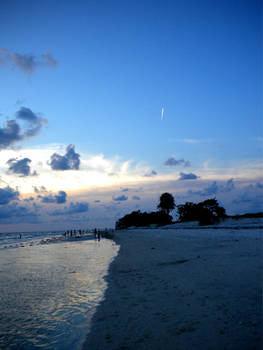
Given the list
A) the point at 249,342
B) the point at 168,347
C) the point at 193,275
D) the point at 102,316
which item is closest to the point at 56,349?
the point at 102,316

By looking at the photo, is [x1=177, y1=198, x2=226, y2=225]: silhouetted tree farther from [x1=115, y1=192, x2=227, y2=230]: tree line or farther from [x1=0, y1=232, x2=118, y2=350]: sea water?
[x1=0, y1=232, x2=118, y2=350]: sea water

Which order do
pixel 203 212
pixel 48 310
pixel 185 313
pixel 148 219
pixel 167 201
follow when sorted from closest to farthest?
pixel 185 313 → pixel 48 310 → pixel 203 212 → pixel 167 201 → pixel 148 219

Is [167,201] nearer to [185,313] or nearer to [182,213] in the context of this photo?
[182,213]

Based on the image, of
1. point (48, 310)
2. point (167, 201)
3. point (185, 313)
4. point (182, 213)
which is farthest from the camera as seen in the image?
point (167, 201)

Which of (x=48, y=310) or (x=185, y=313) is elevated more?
(x=185, y=313)

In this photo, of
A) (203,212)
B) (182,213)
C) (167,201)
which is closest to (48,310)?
(203,212)

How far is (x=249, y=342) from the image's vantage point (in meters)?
3.96

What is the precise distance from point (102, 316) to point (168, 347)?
2690 mm

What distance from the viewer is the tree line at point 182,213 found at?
247 ft

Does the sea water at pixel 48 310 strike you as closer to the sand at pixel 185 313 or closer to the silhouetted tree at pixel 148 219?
the sand at pixel 185 313

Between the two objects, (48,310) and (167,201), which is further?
(167,201)

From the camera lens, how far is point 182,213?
102312 mm

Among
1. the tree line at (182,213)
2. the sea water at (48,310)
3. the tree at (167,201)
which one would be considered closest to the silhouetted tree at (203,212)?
the tree line at (182,213)

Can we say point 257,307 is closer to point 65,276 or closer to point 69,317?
point 69,317
